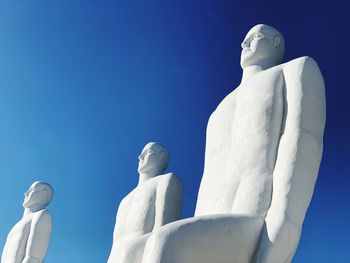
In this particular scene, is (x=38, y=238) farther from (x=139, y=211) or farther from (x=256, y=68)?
(x=256, y=68)

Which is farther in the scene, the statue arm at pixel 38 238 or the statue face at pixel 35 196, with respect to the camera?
the statue face at pixel 35 196

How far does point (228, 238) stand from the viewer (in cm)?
405

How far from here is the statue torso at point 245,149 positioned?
183 inches

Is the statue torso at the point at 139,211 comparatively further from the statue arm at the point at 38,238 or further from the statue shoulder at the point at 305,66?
the statue shoulder at the point at 305,66

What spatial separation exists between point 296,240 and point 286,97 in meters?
1.31

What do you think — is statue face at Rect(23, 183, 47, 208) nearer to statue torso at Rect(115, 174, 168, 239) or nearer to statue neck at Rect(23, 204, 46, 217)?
statue neck at Rect(23, 204, 46, 217)

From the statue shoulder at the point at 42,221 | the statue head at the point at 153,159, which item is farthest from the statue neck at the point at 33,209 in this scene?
the statue head at the point at 153,159

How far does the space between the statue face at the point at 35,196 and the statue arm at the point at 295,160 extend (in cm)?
548

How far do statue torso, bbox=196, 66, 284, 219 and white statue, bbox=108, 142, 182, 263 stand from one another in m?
1.03

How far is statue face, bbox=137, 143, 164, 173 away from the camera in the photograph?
7.38 m

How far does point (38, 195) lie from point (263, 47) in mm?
5048

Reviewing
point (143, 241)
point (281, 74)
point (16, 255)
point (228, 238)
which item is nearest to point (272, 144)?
point (281, 74)

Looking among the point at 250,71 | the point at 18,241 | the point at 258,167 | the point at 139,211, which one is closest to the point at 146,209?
the point at 139,211

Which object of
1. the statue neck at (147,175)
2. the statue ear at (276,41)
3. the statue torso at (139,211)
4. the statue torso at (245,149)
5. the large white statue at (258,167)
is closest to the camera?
the large white statue at (258,167)
